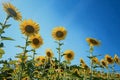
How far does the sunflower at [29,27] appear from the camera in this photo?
36.8 ft

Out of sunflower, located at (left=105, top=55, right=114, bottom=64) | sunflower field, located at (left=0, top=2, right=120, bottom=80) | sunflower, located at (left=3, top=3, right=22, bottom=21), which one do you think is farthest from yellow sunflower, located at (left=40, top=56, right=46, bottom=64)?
sunflower, located at (left=3, top=3, right=22, bottom=21)

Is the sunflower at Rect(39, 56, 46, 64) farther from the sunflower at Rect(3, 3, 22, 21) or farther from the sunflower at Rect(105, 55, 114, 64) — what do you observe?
the sunflower at Rect(3, 3, 22, 21)

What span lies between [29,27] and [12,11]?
172cm

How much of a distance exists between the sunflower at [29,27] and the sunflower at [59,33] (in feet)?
10.2

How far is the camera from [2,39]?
7039 millimetres

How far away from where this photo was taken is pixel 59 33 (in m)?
14.8

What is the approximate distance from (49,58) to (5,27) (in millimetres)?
9090

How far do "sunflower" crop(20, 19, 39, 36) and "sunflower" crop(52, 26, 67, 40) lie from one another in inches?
122

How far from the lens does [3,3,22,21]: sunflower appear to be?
9.60 metres

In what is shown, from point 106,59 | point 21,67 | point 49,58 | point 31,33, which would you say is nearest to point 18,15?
point 31,33

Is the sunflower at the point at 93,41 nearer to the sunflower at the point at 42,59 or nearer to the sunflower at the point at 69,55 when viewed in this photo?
the sunflower at the point at 69,55

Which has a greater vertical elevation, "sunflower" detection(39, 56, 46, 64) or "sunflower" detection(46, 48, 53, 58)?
"sunflower" detection(46, 48, 53, 58)

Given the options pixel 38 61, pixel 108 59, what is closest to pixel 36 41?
pixel 38 61

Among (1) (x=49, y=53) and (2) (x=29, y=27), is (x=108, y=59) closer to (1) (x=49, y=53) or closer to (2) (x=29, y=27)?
(1) (x=49, y=53)
